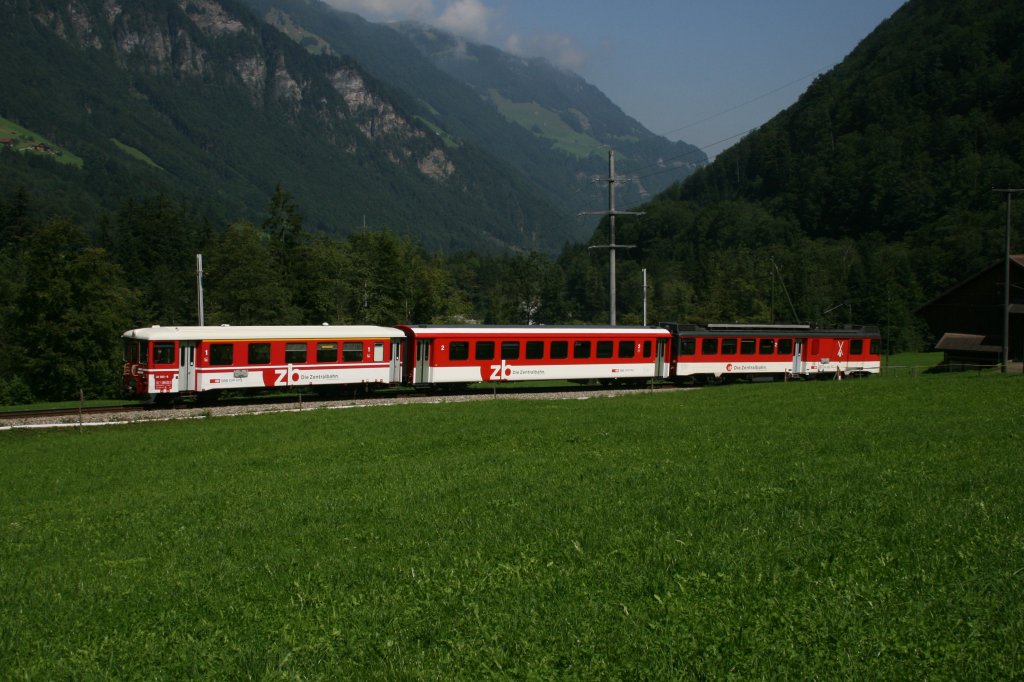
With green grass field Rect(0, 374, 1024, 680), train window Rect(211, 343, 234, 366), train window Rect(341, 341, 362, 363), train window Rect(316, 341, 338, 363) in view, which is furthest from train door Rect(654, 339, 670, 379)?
green grass field Rect(0, 374, 1024, 680)

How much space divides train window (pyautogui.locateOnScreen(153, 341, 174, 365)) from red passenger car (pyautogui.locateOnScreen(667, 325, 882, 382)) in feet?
74.1

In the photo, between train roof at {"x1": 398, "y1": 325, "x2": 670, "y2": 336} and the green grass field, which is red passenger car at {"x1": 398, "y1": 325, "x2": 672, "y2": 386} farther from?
the green grass field

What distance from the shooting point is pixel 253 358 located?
111 ft

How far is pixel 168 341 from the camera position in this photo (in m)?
32.2

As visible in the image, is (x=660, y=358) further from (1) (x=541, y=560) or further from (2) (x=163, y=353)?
(1) (x=541, y=560)

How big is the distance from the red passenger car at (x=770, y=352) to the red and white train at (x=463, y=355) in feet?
0.19

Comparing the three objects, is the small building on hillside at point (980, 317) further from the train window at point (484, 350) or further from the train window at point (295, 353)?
the train window at point (295, 353)

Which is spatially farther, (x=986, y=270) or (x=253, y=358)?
(x=986, y=270)

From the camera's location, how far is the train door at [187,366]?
32.4 metres

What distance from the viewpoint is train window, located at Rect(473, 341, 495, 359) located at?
37562 mm

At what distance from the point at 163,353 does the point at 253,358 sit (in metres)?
3.29

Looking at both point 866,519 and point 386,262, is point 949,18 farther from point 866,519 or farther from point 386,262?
point 866,519

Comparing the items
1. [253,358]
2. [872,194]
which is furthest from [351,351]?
[872,194]

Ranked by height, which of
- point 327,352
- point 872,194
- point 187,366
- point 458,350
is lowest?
point 187,366
